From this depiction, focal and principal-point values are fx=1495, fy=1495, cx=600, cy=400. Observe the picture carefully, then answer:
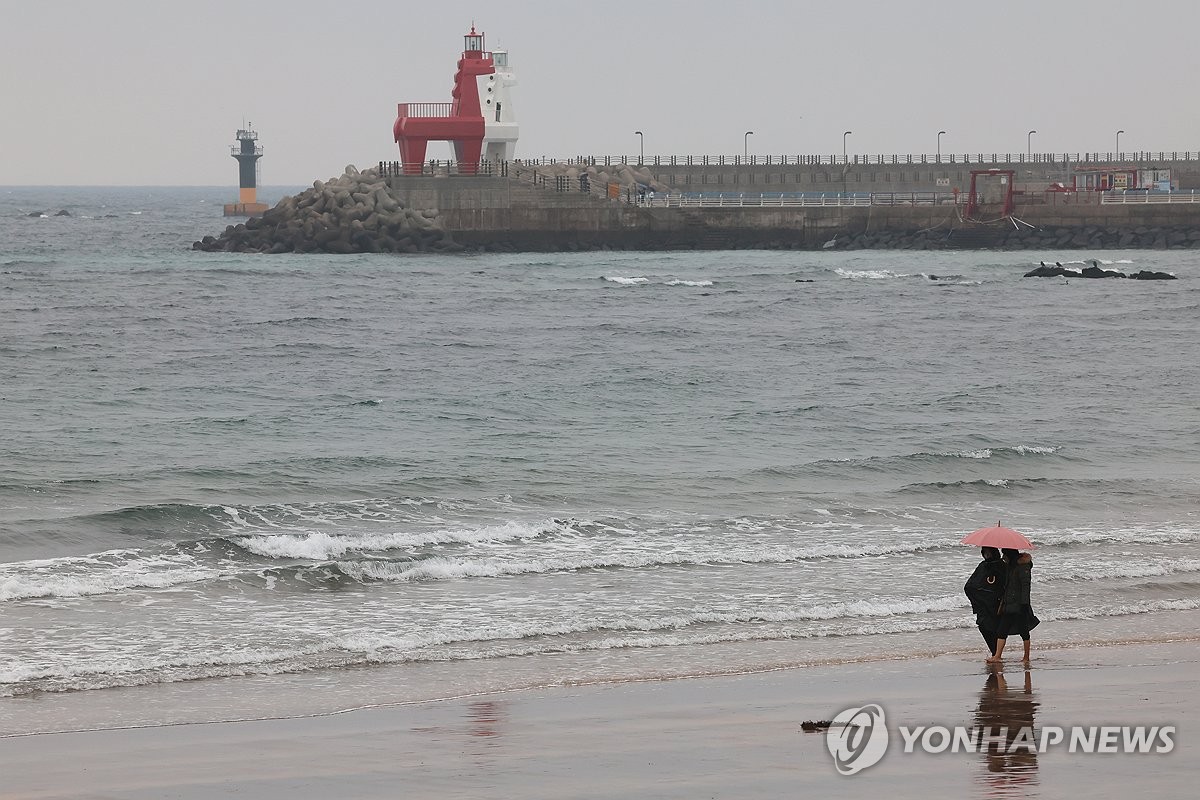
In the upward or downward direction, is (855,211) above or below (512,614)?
above

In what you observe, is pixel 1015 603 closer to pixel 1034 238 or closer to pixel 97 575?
pixel 97 575

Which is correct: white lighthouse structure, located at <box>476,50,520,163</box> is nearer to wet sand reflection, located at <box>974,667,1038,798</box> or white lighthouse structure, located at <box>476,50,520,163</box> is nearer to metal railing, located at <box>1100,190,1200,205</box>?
metal railing, located at <box>1100,190,1200,205</box>

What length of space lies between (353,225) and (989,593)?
52.7 m

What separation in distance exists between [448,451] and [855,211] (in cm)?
4711

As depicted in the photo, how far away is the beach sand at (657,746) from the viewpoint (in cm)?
655

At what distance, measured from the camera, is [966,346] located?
31.0 meters

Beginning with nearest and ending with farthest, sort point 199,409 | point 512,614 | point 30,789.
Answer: point 30,789 < point 512,614 < point 199,409

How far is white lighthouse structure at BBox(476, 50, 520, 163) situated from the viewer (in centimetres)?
6103

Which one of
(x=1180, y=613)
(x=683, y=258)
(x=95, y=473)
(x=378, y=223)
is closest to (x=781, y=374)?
(x=95, y=473)

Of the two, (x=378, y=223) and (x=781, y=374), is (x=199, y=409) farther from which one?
(x=378, y=223)

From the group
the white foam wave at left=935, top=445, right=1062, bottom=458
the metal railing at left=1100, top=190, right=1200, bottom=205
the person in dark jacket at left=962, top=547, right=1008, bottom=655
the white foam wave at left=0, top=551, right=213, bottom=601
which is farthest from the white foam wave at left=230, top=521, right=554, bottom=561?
the metal railing at left=1100, top=190, right=1200, bottom=205

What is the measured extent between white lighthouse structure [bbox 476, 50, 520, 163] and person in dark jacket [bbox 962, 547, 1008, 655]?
53.1 metres

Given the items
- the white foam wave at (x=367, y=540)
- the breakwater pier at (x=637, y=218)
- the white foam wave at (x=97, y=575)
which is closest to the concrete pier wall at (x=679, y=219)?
the breakwater pier at (x=637, y=218)

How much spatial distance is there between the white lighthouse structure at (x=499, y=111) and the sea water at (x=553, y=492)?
2615cm
